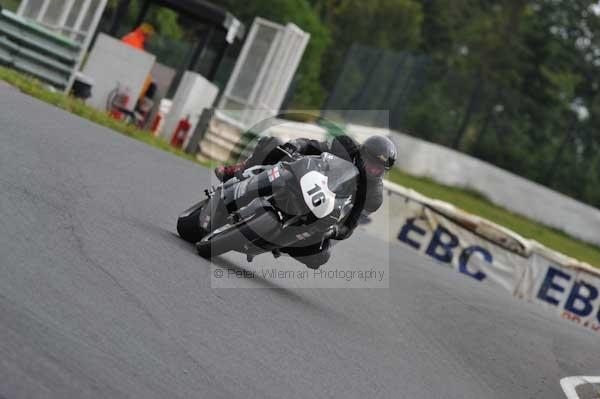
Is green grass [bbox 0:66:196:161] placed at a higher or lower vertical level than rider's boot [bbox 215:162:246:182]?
lower

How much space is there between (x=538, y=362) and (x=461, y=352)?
1.33 metres

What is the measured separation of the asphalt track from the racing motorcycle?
1.08ft

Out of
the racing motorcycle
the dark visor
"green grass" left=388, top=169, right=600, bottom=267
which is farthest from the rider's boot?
"green grass" left=388, top=169, right=600, bottom=267

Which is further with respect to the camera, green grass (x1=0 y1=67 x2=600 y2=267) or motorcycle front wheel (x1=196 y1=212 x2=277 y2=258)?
green grass (x1=0 y1=67 x2=600 y2=267)

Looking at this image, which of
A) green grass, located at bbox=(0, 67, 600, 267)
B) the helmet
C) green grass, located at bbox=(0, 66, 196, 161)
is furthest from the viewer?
green grass, located at bbox=(0, 67, 600, 267)

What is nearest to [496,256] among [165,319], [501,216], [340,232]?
[501,216]

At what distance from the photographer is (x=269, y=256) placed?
39.4 feet

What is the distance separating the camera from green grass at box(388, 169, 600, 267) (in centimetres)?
2841

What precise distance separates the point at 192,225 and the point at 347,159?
4.64ft

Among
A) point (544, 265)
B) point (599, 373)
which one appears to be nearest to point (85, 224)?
point (599, 373)

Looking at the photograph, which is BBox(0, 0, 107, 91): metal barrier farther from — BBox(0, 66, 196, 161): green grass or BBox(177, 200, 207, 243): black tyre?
BBox(177, 200, 207, 243): black tyre

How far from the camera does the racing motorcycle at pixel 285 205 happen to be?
8.96m

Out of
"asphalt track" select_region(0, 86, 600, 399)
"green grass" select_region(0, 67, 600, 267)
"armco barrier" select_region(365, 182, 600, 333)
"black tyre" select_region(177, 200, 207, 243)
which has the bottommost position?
"asphalt track" select_region(0, 86, 600, 399)

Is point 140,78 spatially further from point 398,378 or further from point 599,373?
point 398,378
